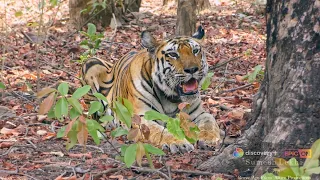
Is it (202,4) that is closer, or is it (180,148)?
→ (180,148)

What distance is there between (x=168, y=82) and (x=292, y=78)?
7.34ft

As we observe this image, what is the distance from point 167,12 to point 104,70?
661 cm

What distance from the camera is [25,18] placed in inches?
491

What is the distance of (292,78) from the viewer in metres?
3.25

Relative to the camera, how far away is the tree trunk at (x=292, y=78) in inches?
125

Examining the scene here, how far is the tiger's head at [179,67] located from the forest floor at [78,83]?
492 mm

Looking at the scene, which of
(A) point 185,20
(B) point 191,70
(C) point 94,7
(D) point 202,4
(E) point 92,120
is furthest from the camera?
(D) point 202,4

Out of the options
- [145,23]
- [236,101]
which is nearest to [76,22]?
[145,23]

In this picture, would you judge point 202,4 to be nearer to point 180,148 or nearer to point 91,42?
point 91,42

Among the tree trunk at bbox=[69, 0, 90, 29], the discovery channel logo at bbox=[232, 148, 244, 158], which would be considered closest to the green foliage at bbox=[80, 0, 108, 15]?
the tree trunk at bbox=[69, 0, 90, 29]

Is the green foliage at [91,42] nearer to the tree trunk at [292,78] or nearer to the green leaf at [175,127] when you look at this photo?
the green leaf at [175,127]

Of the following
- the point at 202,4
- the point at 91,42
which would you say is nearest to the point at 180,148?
the point at 91,42

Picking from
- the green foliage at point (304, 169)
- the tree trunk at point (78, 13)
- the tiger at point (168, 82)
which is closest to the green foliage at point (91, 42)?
the tiger at point (168, 82)

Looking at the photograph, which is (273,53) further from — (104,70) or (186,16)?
(186,16)
